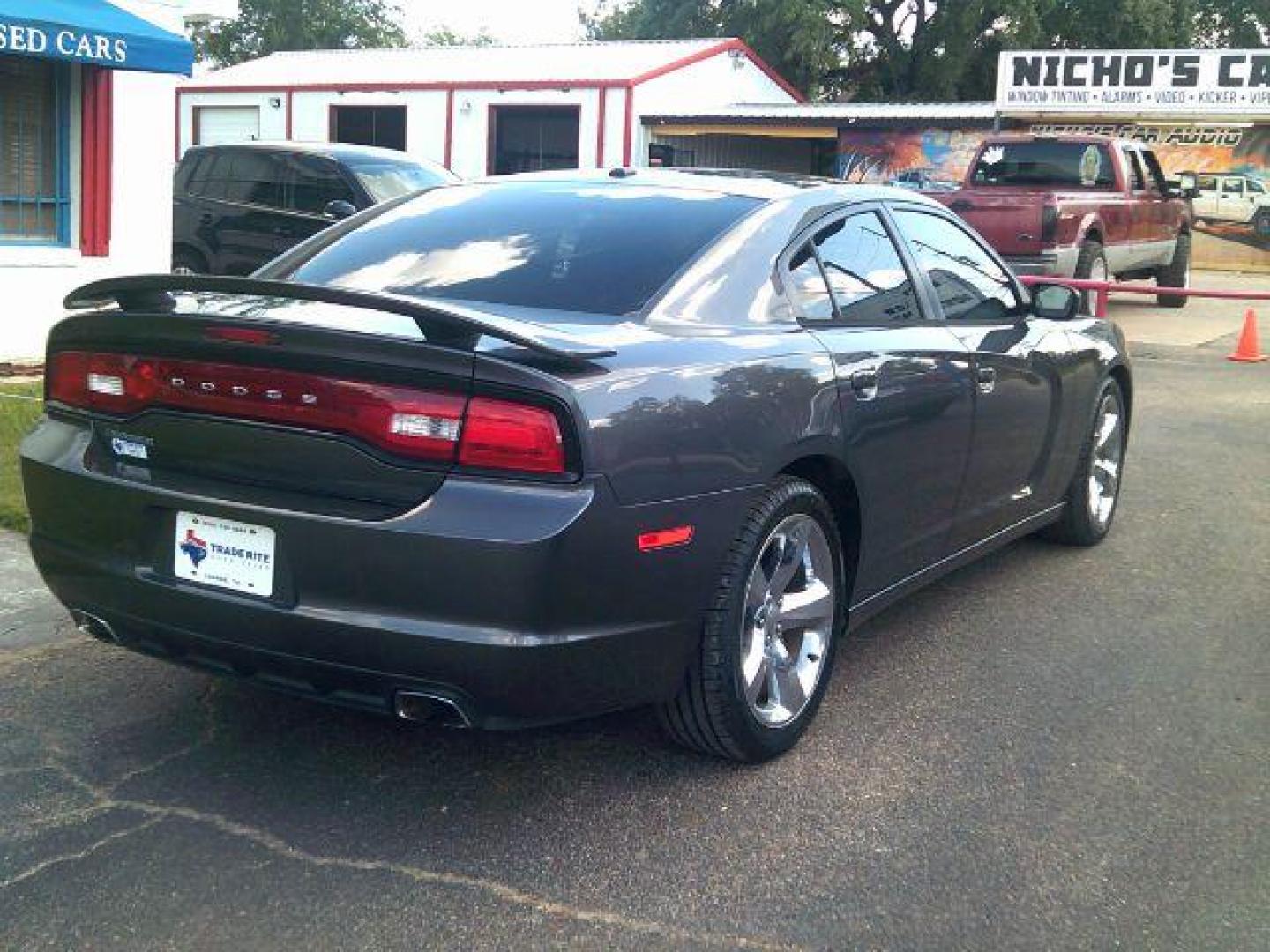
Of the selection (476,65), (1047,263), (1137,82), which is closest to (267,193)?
(1047,263)

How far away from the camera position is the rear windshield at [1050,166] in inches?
580

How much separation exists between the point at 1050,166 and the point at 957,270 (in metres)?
10.7

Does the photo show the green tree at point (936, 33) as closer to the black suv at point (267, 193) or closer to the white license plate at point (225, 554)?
the black suv at point (267, 193)

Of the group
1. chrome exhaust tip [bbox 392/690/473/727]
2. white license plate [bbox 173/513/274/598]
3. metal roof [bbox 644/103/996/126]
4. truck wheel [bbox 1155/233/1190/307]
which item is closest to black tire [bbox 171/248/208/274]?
white license plate [bbox 173/513/274/598]

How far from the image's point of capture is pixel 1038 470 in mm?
5320

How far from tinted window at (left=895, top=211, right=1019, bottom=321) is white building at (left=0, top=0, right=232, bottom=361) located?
6927 millimetres

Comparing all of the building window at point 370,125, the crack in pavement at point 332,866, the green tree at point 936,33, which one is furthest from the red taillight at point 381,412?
the green tree at point 936,33

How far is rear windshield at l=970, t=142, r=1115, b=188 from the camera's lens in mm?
14734

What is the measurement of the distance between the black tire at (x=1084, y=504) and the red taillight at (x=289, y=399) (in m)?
3.63

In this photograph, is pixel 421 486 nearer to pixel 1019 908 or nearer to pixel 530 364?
pixel 530 364

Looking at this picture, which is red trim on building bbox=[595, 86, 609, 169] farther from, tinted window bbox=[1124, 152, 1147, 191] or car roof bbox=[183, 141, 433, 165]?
car roof bbox=[183, 141, 433, 165]

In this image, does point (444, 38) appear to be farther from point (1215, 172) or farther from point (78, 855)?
point (78, 855)

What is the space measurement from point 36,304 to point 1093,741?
8.81 metres

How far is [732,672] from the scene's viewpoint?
11.2 ft
